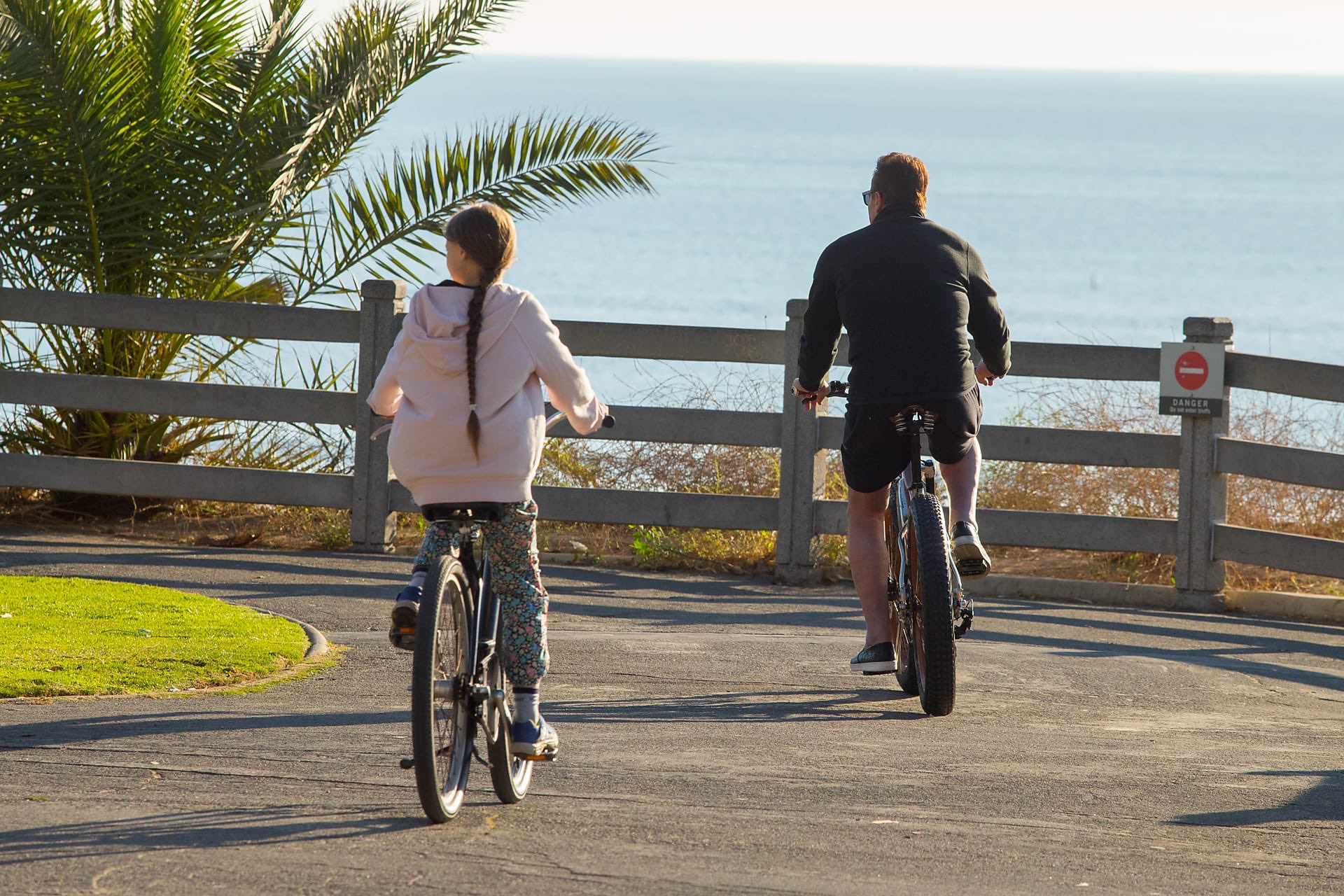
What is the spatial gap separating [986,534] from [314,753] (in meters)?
4.91

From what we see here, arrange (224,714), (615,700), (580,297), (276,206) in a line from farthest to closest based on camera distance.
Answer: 1. (580,297)
2. (276,206)
3. (615,700)
4. (224,714)

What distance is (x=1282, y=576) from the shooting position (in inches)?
396

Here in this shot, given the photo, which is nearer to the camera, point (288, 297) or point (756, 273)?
point (288, 297)

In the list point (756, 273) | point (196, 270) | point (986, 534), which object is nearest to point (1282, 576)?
point (986, 534)

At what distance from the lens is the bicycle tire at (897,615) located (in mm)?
6590

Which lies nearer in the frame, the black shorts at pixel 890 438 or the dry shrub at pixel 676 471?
the black shorts at pixel 890 438

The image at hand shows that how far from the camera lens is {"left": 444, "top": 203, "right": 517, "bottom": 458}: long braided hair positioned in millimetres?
4637

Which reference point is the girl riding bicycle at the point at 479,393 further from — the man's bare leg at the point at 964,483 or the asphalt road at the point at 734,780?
the man's bare leg at the point at 964,483

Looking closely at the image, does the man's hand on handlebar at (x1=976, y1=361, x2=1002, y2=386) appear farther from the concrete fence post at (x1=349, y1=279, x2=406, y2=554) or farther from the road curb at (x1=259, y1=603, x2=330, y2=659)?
the concrete fence post at (x1=349, y1=279, x2=406, y2=554)

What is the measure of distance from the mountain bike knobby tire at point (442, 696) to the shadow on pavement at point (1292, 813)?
6.74 ft

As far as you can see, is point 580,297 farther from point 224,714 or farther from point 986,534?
point 224,714

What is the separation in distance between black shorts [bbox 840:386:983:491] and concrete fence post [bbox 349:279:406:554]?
4.02m

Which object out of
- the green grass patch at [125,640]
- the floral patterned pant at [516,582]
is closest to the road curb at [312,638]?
the green grass patch at [125,640]

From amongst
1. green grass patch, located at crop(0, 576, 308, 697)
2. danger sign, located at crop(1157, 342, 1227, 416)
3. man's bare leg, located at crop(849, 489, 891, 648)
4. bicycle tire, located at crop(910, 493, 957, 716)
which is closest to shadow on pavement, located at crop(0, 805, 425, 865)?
green grass patch, located at crop(0, 576, 308, 697)
